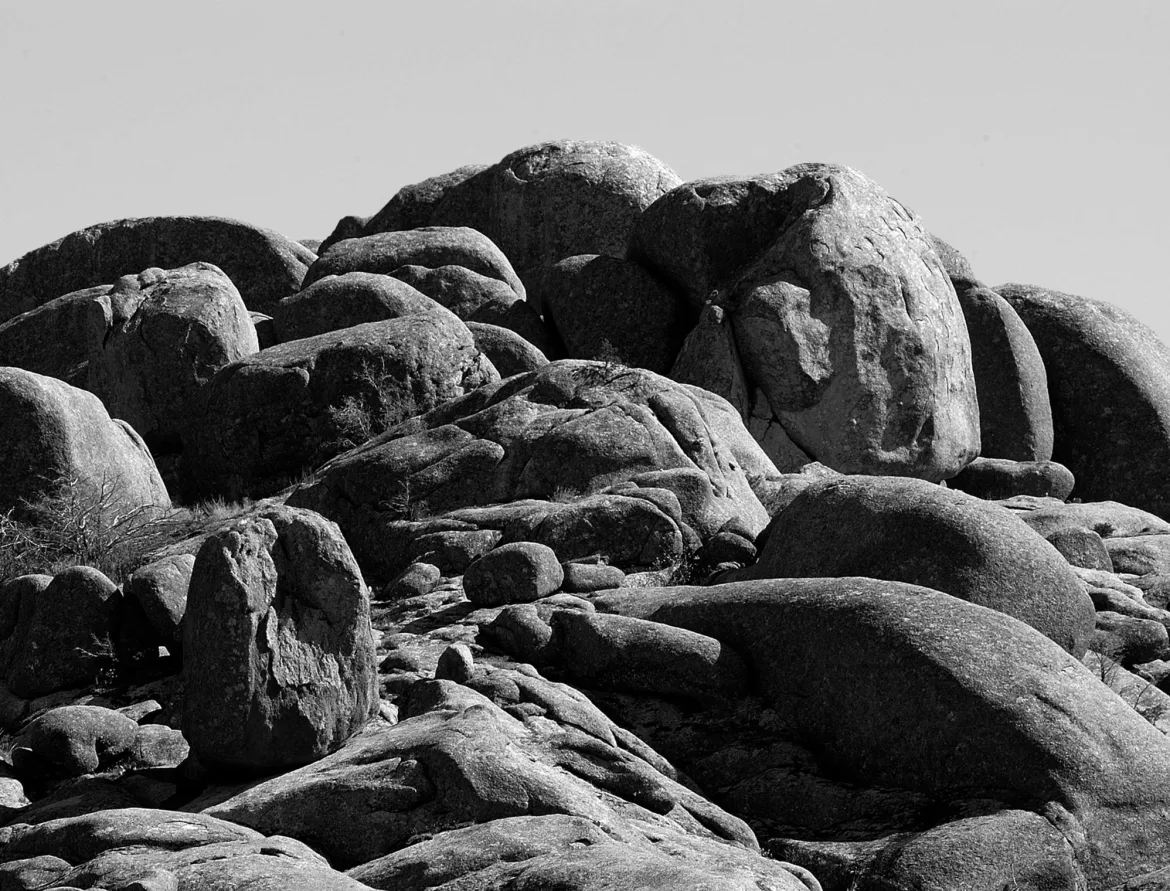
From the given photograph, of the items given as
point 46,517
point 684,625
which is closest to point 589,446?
point 684,625

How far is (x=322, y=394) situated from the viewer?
23.2 m

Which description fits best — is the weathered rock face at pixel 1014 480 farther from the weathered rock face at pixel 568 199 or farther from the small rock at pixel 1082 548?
the weathered rock face at pixel 568 199

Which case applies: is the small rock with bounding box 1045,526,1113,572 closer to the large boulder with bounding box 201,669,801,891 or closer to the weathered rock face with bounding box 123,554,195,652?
the large boulder with bounding box 201,669,801,891

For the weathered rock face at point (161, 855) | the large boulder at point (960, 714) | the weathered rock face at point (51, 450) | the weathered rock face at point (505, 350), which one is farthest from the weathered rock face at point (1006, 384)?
the weathered rock face at point (161, 855)

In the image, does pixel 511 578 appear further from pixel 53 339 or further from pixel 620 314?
pixel 53 339

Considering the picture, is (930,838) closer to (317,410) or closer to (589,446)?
(589,446)

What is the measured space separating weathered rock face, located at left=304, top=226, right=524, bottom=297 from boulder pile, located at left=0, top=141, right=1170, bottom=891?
10.5 ft

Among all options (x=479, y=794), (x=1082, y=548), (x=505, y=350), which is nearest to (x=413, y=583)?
(x=479, y=794)

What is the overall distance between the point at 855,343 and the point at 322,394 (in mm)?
9411

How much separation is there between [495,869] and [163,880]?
1968 millimetres

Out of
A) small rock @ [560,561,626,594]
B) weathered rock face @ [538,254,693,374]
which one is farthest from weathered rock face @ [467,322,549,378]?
small rock @ [560,561,626,594]

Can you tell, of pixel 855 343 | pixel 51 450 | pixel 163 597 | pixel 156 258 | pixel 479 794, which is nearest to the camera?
pixel 479 794

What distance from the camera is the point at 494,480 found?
19281mm

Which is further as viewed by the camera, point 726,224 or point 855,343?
point 726,224
